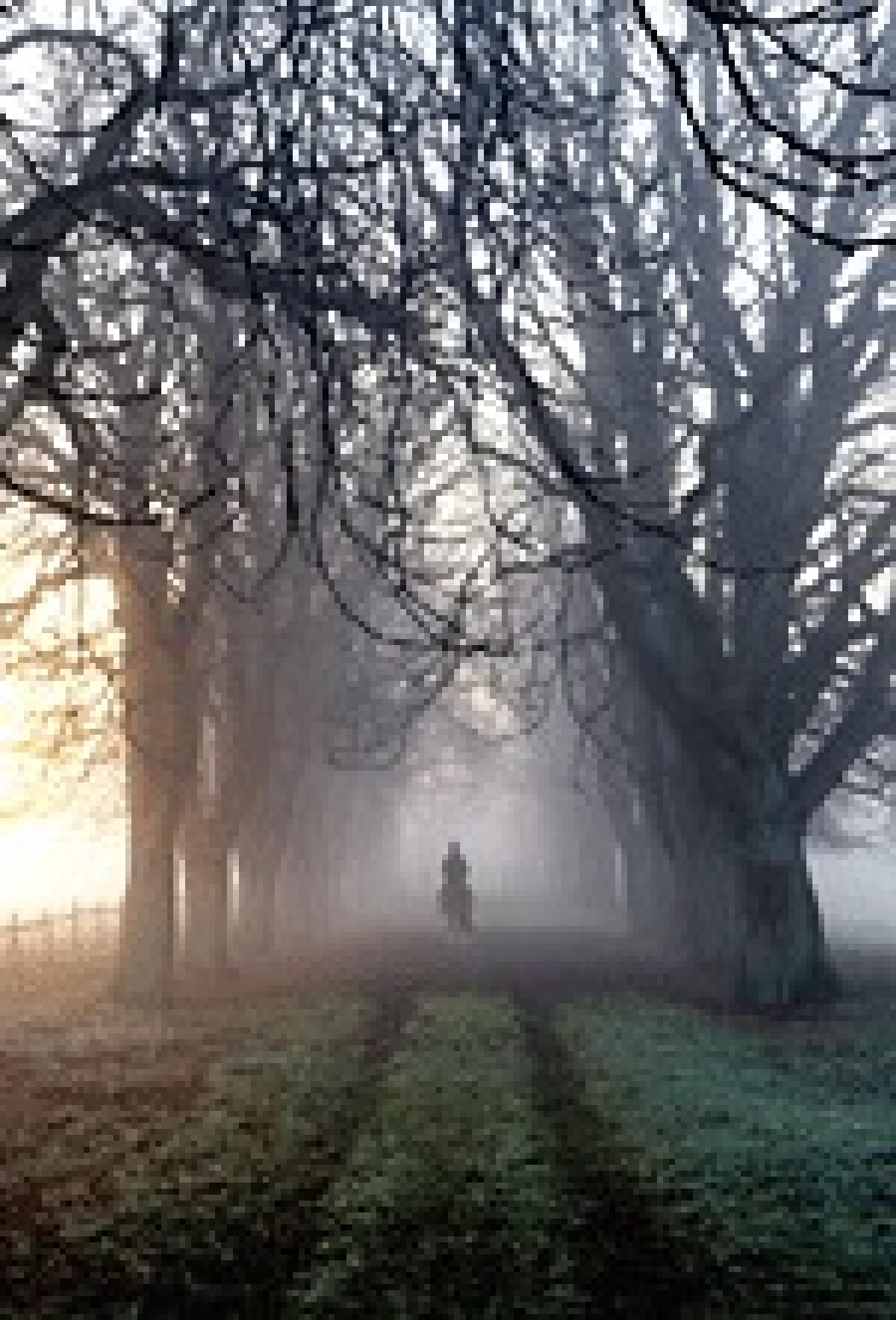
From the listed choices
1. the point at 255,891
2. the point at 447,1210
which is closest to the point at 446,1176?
the point at 447,1210

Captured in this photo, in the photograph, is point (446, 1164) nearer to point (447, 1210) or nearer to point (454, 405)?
point (447, 1210)

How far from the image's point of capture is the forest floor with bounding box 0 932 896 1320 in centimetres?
701

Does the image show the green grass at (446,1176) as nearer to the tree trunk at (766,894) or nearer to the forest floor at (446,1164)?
the forest floor at (446,1164)

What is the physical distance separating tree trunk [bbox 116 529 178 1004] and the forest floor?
0.77 m

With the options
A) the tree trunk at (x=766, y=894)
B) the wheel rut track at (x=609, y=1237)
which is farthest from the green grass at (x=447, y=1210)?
the tree trunk at (x=766, y=894)

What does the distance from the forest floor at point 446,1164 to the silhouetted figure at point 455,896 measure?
1385 cm

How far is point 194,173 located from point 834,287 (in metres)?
12.3

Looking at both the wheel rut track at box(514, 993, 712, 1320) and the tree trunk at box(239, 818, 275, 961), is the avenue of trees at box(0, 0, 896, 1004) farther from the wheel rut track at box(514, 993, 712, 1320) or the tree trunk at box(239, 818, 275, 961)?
the wheel rut track at box(514, 993, 712, 1320)

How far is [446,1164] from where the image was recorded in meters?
9.35

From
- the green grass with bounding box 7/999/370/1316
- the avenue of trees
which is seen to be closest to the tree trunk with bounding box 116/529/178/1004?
the avenue of trees

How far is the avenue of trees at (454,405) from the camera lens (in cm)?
620

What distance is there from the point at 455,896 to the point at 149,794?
13986mm

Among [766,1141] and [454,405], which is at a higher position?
[454,405]

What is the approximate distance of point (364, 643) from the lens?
1072 inches
